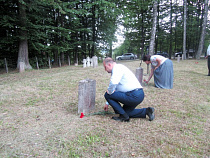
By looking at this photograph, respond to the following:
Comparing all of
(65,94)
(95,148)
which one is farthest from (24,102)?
(95,148)

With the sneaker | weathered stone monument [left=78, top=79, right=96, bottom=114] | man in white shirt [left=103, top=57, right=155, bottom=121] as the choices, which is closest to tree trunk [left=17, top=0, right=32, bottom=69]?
weathered stone monument [left=78, top=79, right=96, bottom=114]

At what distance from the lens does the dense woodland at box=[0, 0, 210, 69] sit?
36.5ft

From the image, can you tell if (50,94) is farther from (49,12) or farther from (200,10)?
(200,10)

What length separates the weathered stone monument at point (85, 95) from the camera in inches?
127

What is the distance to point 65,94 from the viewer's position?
4.88 metres

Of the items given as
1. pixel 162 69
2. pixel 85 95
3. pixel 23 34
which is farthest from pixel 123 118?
pixel 23 34

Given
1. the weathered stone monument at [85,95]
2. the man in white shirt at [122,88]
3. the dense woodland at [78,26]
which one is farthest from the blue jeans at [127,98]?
the dense woodland at [78,26]

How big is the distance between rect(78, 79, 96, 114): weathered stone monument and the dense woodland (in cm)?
819

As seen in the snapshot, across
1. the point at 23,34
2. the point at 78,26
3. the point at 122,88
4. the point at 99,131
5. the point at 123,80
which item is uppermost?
the point at 78,26

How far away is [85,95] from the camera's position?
328 centimetres

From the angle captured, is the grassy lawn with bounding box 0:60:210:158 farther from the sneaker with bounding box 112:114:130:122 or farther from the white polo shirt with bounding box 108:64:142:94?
the white polo shirt with bounding box 108:64:142:94

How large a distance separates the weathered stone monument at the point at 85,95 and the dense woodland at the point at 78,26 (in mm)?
8190

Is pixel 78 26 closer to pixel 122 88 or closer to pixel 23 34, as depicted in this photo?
pixel 23 34

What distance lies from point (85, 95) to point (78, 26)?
1583 centimetres
